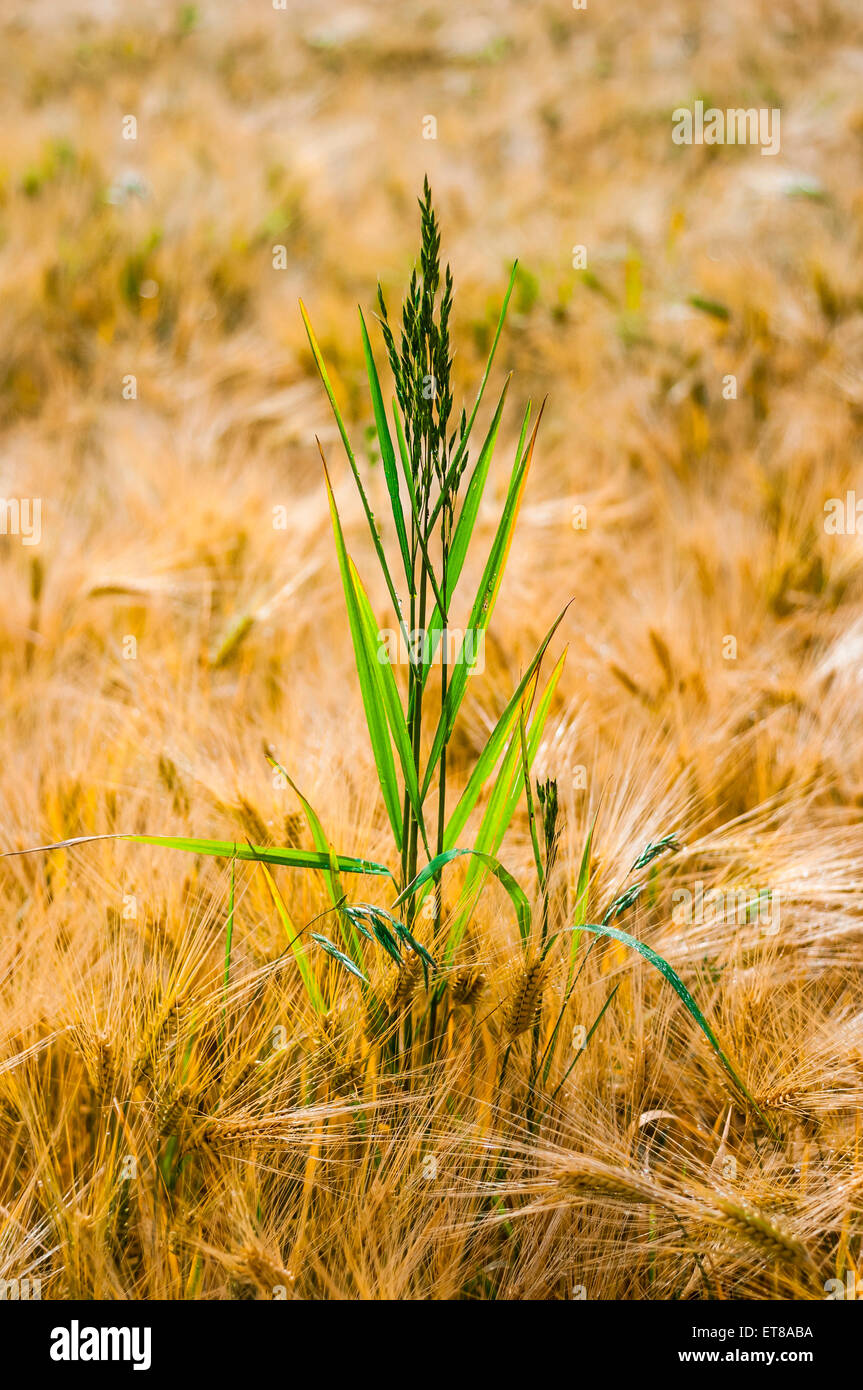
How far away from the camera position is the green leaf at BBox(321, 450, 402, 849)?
2.13 ft

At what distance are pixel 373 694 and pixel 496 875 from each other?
0.53 feet

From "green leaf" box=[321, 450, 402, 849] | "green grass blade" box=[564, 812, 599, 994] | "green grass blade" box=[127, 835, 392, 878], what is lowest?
"green grass blade" box=[564, 812, 599, 994]

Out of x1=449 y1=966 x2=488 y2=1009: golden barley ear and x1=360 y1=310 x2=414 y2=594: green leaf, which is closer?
x1=360 y1=310 x2=414 y2=594: green leaf

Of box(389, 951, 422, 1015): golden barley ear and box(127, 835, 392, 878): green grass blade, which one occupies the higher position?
box(127, 835, 392, 878): green grass blade

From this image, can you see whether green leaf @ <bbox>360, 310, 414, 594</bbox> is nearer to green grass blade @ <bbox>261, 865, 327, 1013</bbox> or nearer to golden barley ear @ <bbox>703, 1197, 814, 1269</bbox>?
green grass blade @ <bbox>261, 865, 327, 1013</bbox>

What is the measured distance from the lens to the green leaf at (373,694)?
2.13 ft

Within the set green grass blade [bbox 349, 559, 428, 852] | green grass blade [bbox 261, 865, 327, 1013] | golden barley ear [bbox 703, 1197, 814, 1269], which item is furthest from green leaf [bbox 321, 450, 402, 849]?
golden barley ear [bbox 703, 1197, 814, 1269]

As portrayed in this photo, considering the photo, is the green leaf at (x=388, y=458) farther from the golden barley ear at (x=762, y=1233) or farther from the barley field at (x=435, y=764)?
the golden barley ear at (x=762, y=1233)

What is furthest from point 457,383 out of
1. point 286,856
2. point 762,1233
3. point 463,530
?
point 762,1233

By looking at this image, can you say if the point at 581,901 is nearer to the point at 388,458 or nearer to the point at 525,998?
the point at 525,998

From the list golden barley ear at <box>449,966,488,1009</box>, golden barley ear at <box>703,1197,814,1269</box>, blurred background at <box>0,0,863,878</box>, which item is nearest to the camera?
golden barley ear at <box>703,1197,814,1269</box>

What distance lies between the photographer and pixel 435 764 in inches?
26.9
